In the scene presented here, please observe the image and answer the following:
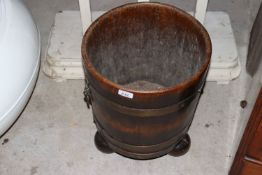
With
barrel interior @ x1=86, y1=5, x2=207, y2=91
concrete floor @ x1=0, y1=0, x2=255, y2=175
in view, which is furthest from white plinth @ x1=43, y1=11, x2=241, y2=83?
barrel interior @ x1=86, y1=5, x2=207, y2=91

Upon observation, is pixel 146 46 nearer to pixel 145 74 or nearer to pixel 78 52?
pixel 145 74

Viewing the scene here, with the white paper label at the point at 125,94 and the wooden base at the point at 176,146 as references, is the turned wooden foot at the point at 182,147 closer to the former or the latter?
the wooden base at the point at 176,146

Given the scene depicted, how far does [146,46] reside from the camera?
1.28 meters

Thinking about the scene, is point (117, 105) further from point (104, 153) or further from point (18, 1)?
point (18, 1)

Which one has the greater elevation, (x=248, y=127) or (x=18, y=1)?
(x=18, y=1)

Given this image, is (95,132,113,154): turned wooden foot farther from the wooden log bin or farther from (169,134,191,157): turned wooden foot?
(169,134,191,157): turned wooden foot

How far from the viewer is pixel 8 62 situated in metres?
1.12

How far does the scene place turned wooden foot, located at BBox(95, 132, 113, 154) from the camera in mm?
1347

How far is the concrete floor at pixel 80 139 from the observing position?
1342 millimetres

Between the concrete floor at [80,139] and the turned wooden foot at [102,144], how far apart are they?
26mm

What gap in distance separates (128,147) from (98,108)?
0.51 feet

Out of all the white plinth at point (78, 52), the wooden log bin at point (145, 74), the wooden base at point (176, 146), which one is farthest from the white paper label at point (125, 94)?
the white plinth at point (78, 52)

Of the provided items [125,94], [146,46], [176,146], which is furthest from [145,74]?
→ [125,94]

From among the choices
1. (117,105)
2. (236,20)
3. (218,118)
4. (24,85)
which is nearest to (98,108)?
(117,105)
